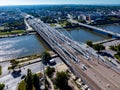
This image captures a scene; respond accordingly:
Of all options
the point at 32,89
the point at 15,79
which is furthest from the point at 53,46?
the point at 32,89

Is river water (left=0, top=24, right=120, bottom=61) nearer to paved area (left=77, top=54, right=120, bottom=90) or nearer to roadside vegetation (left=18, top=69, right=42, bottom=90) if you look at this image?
roadside vegetation (left=18, top=69, right=42, bottom=90)

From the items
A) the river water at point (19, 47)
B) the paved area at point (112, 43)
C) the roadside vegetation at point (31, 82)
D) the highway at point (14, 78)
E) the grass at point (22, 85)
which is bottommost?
the river water at point (19, 47)

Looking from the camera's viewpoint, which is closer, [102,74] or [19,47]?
[102,74]

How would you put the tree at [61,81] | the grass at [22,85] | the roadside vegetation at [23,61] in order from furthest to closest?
the roadside vegetation at [23,61]
the grass at [22,85]
the tree at [61,81]

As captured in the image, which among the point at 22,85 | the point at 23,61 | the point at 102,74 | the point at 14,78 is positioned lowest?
the point at 23,61

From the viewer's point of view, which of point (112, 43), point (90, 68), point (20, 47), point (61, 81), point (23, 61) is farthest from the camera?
point (20, 47)

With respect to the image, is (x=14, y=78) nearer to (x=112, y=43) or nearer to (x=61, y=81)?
(x=61, y=81)

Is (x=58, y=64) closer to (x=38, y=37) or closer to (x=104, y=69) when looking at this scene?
(x=104, y=69)

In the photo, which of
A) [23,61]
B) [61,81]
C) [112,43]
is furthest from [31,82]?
[112,43]

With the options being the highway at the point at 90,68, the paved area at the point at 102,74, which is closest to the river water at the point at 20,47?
the highway at the point at 90,68

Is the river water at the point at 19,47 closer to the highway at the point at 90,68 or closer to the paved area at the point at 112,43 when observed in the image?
the highway at the point at 90,68

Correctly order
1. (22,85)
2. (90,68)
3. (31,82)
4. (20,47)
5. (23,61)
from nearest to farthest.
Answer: (31,82), (22,85), (90,68), (23,61), (20,47)
